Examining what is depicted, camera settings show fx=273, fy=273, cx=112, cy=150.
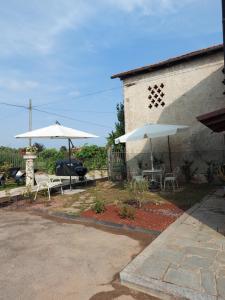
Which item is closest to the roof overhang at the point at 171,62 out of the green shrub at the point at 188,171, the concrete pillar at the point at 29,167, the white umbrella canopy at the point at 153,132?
the white umbrella canopy at the point at 153,132

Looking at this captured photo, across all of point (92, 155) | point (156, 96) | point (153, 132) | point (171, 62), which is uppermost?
point (171, 62)

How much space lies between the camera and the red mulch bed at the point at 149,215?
232 inches

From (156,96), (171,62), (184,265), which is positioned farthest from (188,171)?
(184,265)

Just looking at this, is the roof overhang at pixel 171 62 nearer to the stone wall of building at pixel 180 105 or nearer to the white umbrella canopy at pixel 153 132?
the stone wall of building at pixel 180 105

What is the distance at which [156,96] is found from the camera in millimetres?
13023

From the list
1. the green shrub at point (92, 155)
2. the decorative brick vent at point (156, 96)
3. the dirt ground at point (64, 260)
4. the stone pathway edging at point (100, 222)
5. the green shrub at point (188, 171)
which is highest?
the decorative brick vent at point (156, 96)

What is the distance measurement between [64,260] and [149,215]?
2.87 metres

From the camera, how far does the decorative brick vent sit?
12.8m

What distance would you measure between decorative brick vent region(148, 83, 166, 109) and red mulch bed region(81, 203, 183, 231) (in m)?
6.47

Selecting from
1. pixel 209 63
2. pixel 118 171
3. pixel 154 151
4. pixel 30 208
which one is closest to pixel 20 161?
pixel 118 171

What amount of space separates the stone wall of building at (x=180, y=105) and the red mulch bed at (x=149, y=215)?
5017 mm

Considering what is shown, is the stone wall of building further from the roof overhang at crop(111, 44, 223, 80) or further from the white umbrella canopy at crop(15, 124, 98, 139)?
the white umbrella canopy at crop(15, 124, 98, 139)

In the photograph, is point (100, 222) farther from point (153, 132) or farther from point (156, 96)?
point (156, 96)

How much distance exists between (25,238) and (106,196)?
14.2ft
